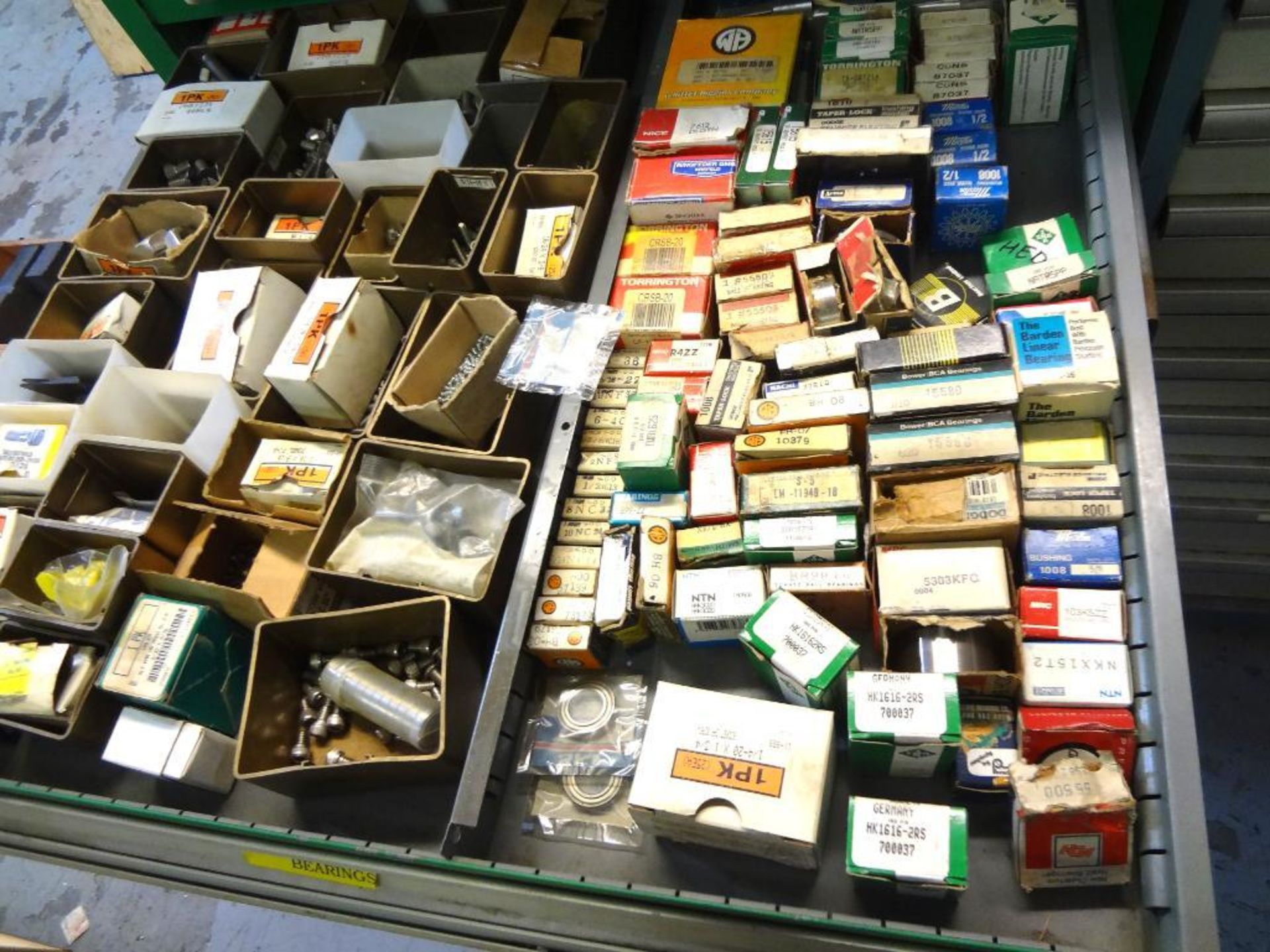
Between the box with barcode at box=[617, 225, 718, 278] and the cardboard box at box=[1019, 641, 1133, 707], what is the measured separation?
2.89 feet

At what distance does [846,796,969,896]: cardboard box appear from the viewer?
1.08 meters

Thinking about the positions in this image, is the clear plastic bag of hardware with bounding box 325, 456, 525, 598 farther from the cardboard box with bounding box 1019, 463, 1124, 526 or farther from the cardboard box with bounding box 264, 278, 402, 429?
the cardboard box with bounding box 1019, 463, 1124, 526

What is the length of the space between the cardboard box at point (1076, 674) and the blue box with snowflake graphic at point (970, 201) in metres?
0.77

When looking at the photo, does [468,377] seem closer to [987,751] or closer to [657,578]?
[657,578]

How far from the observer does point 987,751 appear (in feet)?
3.81

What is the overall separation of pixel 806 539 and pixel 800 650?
0.57ft

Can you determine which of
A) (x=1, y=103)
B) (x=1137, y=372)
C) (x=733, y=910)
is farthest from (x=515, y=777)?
(x=1, y=103)

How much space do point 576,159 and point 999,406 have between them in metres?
1.18

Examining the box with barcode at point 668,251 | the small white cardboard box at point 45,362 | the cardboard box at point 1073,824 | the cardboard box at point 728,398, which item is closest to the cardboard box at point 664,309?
the box with barcode at point 668,251

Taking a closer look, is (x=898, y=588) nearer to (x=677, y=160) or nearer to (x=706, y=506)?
(x=706, y=506)

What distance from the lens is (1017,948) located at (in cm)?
104

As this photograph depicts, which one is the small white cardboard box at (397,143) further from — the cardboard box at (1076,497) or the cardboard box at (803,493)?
the cardboard box at (1076,497)

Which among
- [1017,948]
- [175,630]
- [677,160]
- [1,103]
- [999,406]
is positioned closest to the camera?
[1017,948]

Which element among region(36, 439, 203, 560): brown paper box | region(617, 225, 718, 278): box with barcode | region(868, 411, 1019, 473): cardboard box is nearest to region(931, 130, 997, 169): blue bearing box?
region(617, 225, 718, 278): box with barcode
